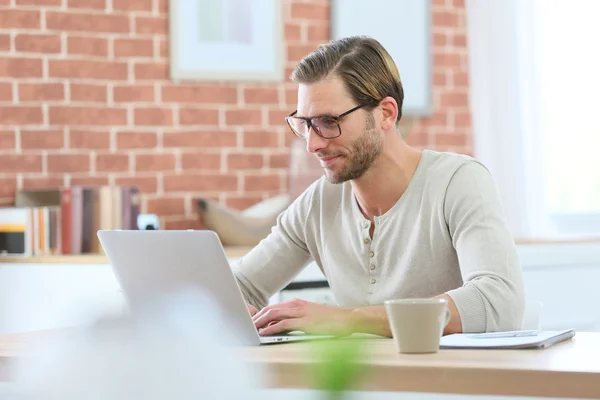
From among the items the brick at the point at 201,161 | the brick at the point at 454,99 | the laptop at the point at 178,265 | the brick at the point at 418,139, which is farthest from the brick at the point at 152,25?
the laptop at the point at 178,265

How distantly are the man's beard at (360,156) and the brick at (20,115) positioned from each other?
170 centimetres

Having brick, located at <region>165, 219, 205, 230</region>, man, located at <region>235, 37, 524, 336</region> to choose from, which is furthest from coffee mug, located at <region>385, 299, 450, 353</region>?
brick, located at <region>165, 219, 205, 230</region>

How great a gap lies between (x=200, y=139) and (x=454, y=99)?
1.18 metres

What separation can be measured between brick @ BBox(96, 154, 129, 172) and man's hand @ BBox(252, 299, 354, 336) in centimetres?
199

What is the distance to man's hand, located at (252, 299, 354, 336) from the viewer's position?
1.64 metres

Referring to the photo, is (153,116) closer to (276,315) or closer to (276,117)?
(276,117)

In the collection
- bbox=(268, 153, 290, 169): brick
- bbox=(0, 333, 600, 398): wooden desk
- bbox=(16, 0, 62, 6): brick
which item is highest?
bbox=(16, 0, 62, 6): brick

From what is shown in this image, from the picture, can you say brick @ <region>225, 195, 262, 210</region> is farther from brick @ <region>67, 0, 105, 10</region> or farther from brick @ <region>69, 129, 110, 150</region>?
brick @ <region>67, 0, 105, 10</region>

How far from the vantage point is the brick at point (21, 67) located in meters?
3.45

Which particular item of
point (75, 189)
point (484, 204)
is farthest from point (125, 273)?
point (75, 189)

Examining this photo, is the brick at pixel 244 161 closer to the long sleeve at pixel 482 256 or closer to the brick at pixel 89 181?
the brick at pixel 89 181

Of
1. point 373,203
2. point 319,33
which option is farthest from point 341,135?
point 319,33

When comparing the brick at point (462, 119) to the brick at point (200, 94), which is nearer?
the brick at point (200, 94)

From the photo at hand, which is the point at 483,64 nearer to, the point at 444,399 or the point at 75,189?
the point at 75,189
